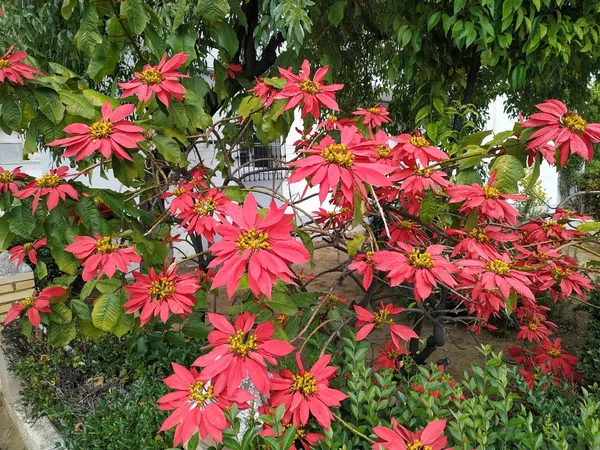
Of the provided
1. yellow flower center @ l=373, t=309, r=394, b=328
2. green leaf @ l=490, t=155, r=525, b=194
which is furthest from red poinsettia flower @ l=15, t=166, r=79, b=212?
green leaf @ l=490, t=155, r=525, b=194

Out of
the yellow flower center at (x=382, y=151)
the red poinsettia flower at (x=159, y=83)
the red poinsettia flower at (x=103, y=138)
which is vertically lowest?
the yellow flower center at (x=382, y=151)

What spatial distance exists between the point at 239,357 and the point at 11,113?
3.54ft

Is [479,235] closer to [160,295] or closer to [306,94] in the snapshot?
[306,94]

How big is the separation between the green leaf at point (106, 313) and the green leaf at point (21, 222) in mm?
345

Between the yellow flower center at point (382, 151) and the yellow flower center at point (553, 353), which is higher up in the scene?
the yellow flower center at point (382, 151)

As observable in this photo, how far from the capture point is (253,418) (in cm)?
102

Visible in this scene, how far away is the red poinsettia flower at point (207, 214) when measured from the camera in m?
1.33

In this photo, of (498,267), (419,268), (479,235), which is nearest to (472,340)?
(479,235)

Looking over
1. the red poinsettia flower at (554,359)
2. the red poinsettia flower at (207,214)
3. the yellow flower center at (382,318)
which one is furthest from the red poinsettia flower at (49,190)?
the red poinsettia flower at (554,359)

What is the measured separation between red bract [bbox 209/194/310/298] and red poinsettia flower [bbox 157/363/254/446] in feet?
0.83

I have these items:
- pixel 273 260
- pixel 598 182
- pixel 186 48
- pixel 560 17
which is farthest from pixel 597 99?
pixel 273 260

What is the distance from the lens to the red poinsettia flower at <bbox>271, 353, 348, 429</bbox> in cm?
96

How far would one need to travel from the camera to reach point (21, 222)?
1332 mm

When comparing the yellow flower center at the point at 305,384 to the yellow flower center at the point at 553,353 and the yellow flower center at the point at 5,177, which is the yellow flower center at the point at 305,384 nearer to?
the yellow flower center at the point at 5,177
